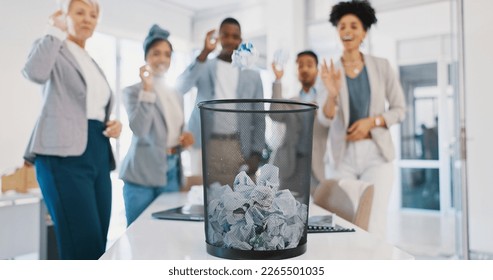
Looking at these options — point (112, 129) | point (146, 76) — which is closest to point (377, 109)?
point (146, 76)

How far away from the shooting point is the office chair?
116 centimetres

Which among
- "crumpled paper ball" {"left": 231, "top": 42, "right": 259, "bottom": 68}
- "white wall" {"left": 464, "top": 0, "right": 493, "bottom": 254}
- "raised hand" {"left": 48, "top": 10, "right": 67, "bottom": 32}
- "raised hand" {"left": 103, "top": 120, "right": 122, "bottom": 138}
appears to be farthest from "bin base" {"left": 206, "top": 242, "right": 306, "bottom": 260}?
"white wall" {"left": 464, "top": 0, "right": 493, "bottom": 254}

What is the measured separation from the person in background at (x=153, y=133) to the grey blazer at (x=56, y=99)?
206 mm

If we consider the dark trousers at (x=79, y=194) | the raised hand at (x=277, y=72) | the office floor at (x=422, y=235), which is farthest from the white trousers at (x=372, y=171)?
the dark trousers at (x=79, y=194)

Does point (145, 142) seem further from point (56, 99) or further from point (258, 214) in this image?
point (258, 214)

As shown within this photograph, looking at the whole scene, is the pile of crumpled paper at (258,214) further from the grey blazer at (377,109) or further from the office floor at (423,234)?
the office floor at (423,234)

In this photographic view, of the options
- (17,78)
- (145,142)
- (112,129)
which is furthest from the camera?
(145,142)

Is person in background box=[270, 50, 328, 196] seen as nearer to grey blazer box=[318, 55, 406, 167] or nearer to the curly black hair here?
grey blazer box=[318, 55, 406, 167]

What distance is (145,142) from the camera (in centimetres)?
162

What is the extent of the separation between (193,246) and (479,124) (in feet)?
5.87

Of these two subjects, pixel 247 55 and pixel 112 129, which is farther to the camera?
pixel 112 129

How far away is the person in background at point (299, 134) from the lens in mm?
724
